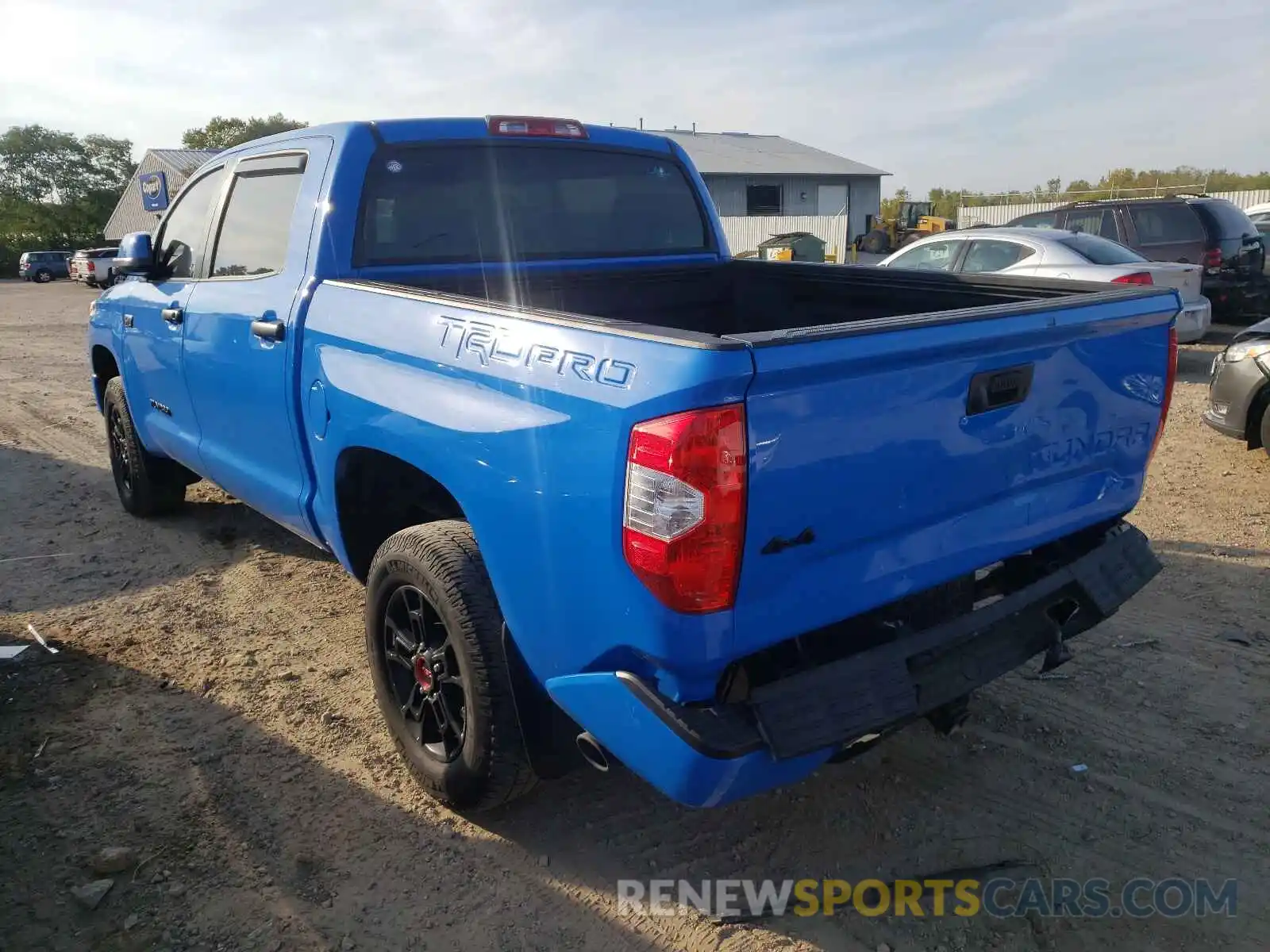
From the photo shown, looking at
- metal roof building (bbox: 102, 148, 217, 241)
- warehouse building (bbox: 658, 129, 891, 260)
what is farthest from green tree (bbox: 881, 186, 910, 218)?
metal roof building (bbox: 102, 148, 217, 241)

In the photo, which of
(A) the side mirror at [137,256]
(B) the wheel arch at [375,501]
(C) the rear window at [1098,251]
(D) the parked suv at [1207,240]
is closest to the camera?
(B) the wheel arch at [375,501]

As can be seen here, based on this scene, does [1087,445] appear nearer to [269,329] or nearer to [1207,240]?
[269,329]

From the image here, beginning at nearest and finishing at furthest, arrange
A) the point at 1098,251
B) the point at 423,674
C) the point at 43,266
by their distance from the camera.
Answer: the point at 423,674, the point at 1098,251, the point at 43,266

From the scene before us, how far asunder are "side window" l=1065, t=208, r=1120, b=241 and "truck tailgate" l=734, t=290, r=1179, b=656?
34.3ft

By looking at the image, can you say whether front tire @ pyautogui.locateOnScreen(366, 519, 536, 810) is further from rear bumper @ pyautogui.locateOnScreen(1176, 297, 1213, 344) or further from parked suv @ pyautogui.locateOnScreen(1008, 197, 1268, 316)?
parked suv @ pyautogui.locateOnScreen(1008, 197, 1268, 316)

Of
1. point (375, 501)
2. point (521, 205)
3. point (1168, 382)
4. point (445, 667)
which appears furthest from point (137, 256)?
point (1168, 382)

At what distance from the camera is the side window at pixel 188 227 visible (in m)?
4.46

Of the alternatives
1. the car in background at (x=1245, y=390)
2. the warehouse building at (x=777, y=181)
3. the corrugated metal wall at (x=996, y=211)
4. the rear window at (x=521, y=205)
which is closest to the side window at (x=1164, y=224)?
the car in background at (x=1245, y=390)

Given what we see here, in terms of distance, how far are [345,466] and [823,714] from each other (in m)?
1.85

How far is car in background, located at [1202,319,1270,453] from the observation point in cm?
601

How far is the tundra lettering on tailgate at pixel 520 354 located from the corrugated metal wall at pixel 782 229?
87.8 ft

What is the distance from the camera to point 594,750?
2.30 metres

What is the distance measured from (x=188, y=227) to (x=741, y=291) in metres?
2.80

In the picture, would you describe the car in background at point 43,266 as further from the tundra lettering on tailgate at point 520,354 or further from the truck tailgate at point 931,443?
the truck tailgate at point 931,443
